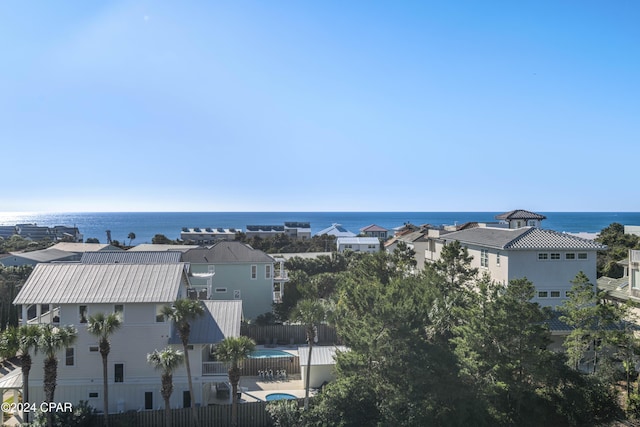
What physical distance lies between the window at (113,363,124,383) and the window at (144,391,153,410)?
138 centimetres

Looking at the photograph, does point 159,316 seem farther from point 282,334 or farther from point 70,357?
point 282,334

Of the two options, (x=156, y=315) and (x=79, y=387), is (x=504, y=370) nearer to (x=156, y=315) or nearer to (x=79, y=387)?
(x=156, y=315)

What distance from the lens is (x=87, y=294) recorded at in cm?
2383

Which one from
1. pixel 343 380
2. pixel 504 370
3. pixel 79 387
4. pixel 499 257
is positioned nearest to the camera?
pixel 504 370

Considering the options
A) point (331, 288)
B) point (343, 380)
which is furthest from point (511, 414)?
point (331, 288)

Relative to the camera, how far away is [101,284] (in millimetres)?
24516

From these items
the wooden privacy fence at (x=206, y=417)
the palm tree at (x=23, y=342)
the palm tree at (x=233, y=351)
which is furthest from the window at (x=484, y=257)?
the palm tree at (x=23, y=342)

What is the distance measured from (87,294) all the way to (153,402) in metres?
6.28

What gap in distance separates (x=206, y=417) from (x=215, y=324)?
4.56 meters

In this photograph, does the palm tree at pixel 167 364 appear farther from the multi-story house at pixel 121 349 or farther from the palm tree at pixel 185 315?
the multi-story house at pixel 121 349

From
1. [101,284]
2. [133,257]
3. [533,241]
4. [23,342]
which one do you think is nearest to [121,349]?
[101,284]

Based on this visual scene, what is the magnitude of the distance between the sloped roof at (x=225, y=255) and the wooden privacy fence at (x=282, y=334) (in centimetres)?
796

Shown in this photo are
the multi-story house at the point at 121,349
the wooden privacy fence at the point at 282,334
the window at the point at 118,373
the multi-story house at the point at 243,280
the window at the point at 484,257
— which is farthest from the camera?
the multi-story house at the point at 243,280

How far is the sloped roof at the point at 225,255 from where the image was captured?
42906 millimetres
